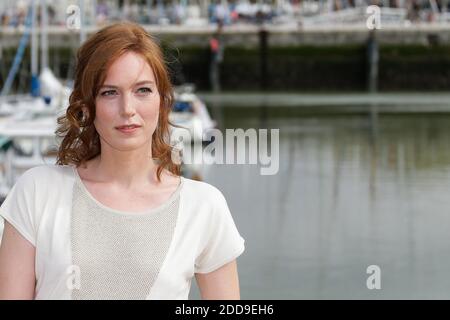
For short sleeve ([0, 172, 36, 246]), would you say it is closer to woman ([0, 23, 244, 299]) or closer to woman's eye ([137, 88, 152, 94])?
woman ([0, 23, 244, 299])

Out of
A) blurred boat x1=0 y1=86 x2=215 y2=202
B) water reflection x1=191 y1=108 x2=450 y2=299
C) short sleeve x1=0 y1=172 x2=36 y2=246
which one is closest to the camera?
short sleeve x1=0 y1=172 x2=36 y2=246

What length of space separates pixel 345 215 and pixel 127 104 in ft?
44.6

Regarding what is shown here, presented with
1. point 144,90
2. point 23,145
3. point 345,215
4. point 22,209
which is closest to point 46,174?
point 22,209

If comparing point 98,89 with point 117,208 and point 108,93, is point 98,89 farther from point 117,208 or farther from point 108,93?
point 117,208

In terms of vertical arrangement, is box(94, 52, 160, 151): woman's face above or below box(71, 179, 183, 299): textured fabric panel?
above

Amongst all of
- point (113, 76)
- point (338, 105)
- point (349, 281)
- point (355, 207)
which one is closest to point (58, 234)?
point (113, 76)

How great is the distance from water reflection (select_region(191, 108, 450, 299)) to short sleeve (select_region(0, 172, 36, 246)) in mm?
8615

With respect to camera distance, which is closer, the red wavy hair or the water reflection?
the red wavy hair

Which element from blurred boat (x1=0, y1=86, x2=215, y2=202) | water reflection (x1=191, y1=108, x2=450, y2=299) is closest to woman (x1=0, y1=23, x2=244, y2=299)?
water reflection (x1=191, y1=108, x2=450, y2=299)

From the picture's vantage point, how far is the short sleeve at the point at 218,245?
6.21 feet

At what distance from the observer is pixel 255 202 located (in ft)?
53.2

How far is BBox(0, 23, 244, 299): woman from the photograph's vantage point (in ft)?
6.04

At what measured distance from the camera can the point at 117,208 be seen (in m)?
1.89

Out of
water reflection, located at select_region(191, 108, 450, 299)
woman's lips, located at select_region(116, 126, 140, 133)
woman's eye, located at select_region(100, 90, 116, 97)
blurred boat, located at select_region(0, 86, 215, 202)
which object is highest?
woman's eye, located at select_region(100, 90, 116, 97)
